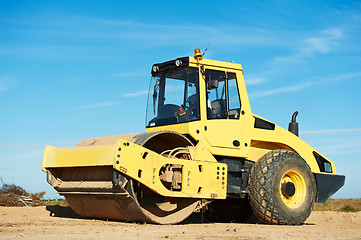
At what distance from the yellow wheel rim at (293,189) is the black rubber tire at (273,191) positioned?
88mm

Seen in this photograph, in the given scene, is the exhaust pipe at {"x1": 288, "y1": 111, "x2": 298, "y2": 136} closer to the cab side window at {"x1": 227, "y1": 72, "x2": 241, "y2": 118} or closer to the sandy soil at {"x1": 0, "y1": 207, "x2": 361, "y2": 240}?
the cab side window at {"x1": 227, "y1": 72, "x2": 241, "y2": 118}

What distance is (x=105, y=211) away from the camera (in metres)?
8.82

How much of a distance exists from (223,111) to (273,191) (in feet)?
5.85

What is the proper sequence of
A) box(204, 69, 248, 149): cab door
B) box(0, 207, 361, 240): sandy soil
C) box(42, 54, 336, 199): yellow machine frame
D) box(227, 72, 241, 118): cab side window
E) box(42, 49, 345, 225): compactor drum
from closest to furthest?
box(0, 207, 361, 240): sandy soil, box(42, 54, 336, 199): yellow machine frame, box(42, 49, 345, 225): compactor drum, box(204, 69, 248, 149): cab door, box(227, 72, 241, 118): cab side window

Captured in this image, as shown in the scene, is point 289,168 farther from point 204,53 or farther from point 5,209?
point 5,209

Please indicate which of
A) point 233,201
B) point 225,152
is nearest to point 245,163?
point 225,152

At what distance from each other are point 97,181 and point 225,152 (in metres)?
2.48

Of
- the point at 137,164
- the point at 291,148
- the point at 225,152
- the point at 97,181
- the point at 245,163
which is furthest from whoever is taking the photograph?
the point at 291,148

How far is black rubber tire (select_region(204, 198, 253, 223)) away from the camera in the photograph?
11.3 metres

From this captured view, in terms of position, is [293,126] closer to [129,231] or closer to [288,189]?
[288,189]

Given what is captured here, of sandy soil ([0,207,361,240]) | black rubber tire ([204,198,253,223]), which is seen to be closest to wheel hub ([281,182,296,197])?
sandy soil ([0,207,361,240])

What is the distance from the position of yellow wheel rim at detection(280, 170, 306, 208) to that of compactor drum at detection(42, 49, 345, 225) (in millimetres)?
20

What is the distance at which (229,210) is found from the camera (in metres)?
11.3

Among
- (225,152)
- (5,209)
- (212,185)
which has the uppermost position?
(225,152)
